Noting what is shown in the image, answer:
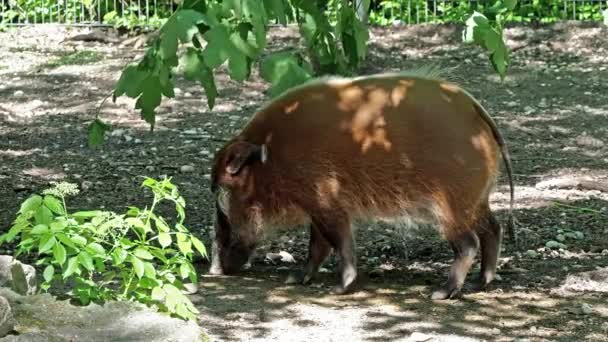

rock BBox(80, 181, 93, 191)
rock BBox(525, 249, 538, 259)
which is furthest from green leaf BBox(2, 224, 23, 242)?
rock BBox(80, 181, 93, 191)

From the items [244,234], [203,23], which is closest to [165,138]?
[244,234]

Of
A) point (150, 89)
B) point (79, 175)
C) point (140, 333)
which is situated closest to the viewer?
point (140, 333)

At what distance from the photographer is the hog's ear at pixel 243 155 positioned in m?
6.05

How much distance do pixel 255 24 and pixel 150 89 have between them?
1.03 meters

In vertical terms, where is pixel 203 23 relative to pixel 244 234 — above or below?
above

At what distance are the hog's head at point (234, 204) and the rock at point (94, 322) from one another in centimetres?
168

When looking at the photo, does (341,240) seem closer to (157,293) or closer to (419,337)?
(419,337)

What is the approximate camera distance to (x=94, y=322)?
438 cm

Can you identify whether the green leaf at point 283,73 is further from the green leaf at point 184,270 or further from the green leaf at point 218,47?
the green leaf at point 184,270

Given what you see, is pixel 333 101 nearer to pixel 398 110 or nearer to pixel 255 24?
pixel 398 110

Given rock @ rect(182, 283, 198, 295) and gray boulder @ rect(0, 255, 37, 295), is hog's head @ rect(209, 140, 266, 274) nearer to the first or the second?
rock @ rect(182, 283, 198, 295)

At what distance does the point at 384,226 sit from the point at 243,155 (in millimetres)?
1549

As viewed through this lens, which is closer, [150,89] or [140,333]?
[140,333]

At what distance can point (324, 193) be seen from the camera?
599 centimetres
